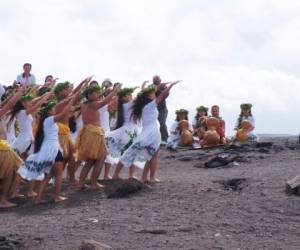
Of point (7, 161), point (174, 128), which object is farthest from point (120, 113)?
point (174, 128)

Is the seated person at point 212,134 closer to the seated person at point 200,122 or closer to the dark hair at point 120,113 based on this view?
the seated person at point 200,122

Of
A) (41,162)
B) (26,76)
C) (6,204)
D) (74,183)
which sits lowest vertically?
(6,204)

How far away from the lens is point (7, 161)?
8859 mm

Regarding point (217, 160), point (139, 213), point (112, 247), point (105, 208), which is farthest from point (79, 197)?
point (217, 160)

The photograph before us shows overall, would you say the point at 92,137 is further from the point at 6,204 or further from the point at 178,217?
the point at 178,217

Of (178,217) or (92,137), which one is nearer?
(178,217)

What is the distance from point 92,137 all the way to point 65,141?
488 millimetres

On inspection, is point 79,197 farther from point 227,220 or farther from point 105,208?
point 227,220

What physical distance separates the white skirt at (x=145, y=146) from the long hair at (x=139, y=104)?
267 mm

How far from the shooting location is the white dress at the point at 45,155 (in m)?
8.74

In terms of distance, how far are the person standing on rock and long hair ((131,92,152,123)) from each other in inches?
25.2

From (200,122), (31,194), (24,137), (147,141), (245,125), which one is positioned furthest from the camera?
(200,122)

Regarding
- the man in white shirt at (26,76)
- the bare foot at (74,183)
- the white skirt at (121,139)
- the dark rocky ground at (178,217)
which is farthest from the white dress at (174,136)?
the bare foot at (74,183)

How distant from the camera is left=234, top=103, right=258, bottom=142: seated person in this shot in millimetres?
15055
